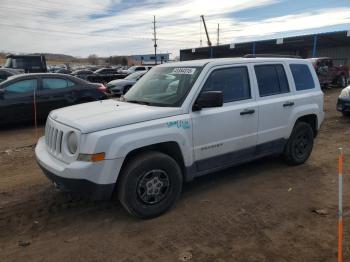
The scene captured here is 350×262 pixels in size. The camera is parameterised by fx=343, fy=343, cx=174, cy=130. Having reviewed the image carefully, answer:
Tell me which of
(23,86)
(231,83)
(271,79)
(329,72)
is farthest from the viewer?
(329,72)

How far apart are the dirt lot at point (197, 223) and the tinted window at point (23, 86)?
14.5ft

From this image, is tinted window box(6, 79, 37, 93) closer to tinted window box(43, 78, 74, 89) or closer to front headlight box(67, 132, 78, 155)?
tinted window box(43, 78, 74, 89)

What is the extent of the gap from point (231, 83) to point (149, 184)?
191 cm

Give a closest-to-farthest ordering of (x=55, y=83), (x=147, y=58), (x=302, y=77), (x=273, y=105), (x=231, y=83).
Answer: (x=231, y=83) < (x=273, y=105) < (x=302, y=77) < (x=55, y=83) < (x=147, y=58)

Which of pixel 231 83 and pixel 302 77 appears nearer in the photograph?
pixel 231 83

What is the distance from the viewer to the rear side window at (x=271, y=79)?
17.2 feet

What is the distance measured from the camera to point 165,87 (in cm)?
480

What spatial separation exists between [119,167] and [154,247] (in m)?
0.93

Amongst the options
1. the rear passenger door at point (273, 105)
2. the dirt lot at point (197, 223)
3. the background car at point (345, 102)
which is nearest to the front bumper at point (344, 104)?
the background car at point (345, 102)

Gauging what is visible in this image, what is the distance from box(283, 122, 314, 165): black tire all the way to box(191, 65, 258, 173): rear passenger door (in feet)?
3.59

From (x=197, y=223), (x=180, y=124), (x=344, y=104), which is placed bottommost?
(x=197, y=223)

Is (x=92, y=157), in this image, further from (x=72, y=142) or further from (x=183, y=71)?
(x=183, y=71)

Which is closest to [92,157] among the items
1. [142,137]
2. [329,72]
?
[142,137]

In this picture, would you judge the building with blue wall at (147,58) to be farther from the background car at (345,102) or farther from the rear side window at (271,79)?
the rear side window at (271,79)
